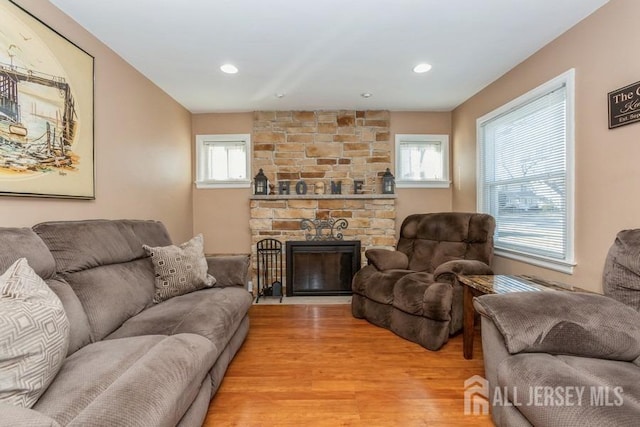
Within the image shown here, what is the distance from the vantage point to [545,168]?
2.48 meters

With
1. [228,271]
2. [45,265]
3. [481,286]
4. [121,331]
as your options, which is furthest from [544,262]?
[45,265]

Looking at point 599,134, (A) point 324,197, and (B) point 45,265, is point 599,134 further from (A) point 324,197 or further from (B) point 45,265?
(B) point 45,265

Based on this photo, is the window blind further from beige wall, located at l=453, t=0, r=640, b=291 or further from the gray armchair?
the gray armchair

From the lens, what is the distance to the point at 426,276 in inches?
111

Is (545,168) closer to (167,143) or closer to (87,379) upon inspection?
(87,379)

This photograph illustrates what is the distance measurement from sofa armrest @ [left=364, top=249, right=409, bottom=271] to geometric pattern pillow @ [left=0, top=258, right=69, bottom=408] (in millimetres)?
2566

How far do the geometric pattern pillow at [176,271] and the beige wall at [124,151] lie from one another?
609 millimetres

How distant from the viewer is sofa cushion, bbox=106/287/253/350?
5.48 feet

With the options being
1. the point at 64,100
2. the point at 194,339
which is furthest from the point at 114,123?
the point at 194,339

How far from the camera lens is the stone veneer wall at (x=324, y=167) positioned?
13.0 feet

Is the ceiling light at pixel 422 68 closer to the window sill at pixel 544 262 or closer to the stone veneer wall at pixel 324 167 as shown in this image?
the stone veneer wall at pixel 324 167

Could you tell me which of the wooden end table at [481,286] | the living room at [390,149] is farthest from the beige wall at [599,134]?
the wooden end table at [481,286]

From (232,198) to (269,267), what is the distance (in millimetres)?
1072

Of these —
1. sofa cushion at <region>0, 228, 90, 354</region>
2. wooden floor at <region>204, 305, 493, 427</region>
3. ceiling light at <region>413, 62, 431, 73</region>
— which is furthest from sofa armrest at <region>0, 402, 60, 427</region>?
ceiling light at <region>413, 62, 431, 73</region>
